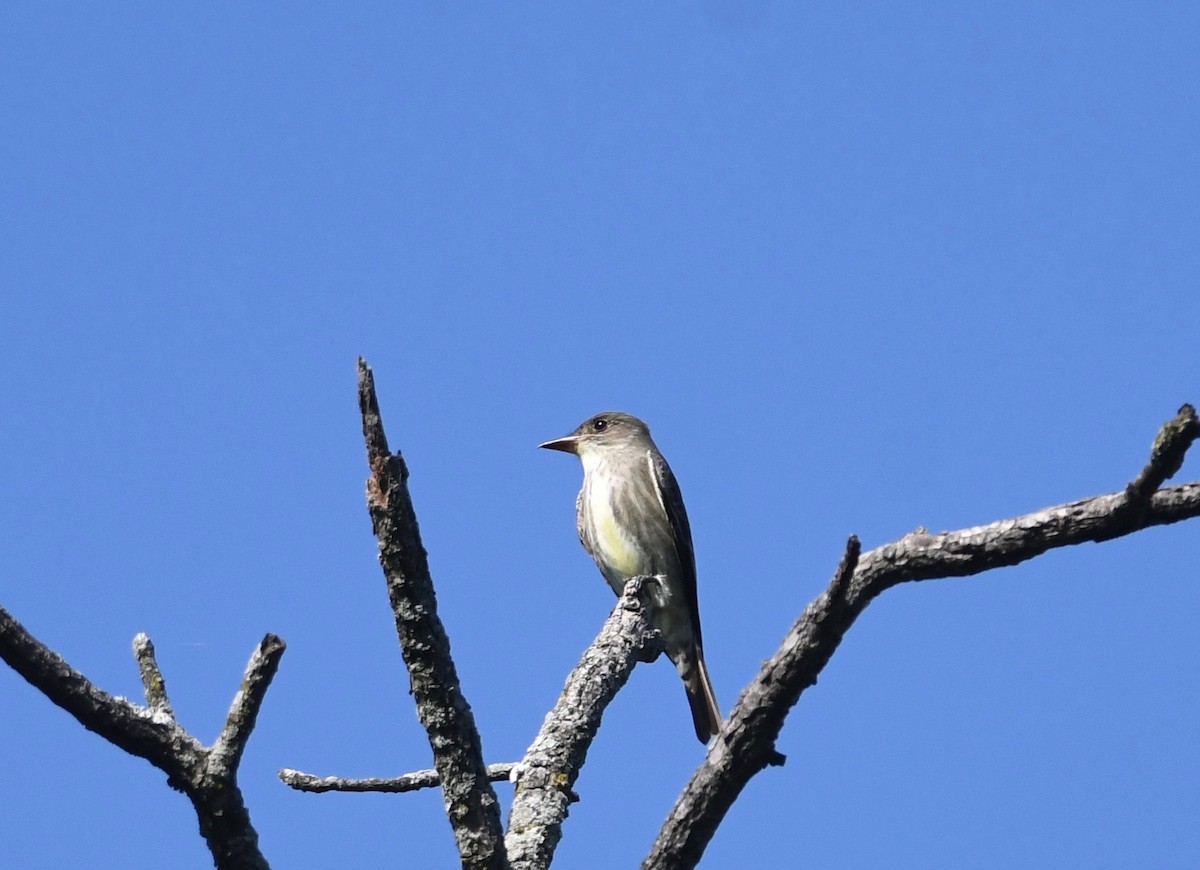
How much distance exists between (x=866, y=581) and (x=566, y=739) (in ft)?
6.96

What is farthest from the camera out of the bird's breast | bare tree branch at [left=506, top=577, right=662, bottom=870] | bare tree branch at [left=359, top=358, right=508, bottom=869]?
the bird's breast

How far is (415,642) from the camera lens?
13.3 feet

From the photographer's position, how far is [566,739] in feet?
19.2

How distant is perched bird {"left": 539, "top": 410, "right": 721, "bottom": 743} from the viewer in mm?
10266

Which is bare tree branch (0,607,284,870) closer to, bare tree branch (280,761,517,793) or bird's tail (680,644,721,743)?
bare tree branch (280,761,517,793)

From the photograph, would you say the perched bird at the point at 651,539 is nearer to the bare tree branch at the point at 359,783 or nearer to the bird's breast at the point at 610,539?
the bird's breast at the point at 610,539

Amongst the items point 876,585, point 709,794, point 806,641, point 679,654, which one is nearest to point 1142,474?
point 876,585

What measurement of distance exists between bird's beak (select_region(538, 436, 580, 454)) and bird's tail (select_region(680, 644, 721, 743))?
7.72 feet

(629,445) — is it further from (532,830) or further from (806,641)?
(806,641)

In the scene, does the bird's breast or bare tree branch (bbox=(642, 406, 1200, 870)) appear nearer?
bare tree branch (bbox=(642, 406, 1200, 870))

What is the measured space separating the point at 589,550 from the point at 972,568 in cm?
701

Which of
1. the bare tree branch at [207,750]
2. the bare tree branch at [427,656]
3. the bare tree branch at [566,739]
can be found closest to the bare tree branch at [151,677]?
the bare tree branch at [207,750]

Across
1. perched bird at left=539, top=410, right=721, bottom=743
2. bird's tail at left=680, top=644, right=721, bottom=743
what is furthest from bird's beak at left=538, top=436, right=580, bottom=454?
bird's tail at left=680, top=644, right=721, bottom=743

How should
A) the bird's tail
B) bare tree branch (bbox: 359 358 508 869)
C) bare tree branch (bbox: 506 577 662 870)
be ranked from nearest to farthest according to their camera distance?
bare tree branch (bbox: 359 358 508 869) → bare tree branch (bbox: 506 577 662 870) → the bird's tail
